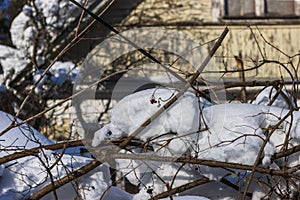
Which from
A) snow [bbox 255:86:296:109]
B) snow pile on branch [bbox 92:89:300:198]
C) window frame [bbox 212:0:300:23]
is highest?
window frame [bbox 212:0:300:23]

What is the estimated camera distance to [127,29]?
9648 mm

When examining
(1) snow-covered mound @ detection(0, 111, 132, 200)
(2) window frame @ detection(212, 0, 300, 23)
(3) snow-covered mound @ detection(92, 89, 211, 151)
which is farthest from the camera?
(2) window frame @ detection(212, 0, 300, 23)

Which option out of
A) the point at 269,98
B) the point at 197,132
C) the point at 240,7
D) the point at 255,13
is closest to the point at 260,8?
the point at 255,13

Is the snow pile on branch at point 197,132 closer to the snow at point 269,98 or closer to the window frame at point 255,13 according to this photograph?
the snow at point 269,98

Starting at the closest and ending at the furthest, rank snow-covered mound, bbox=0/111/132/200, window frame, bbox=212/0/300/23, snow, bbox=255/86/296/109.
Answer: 1. snow-covered mound, bbox=0/111/132/200
2. snow, bbox=255/86/296/109
3. window frame, bbox=212/0/300/23

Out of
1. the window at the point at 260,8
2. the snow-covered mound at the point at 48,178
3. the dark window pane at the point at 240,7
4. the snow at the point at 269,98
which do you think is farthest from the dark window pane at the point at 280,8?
the snow-covered mound at the point at 48,178

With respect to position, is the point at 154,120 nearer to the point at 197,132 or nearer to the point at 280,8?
the point at 197,132

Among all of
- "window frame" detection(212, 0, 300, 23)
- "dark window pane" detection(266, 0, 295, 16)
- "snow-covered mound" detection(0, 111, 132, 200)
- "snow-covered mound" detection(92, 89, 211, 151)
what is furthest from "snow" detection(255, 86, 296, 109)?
"dark window pane" detection(266, 0, 295, 16)

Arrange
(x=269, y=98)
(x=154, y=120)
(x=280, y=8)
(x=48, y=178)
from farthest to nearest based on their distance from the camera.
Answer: (x=280, y=8), (x=269, y=98), (x=154, y=120), (x=48, y=178)

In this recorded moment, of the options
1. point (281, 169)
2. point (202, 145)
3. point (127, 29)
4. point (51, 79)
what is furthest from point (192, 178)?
point (127, 29)

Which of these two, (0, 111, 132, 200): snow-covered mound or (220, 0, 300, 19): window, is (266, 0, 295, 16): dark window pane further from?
(0, 111, 132, 200): snow-covered mound

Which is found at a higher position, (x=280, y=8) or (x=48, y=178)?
(x=280, y=8)

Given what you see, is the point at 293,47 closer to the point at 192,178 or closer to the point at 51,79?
the point at 51,79

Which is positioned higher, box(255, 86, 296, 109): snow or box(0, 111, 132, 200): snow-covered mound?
box(255, 86, 296, 109): snow
